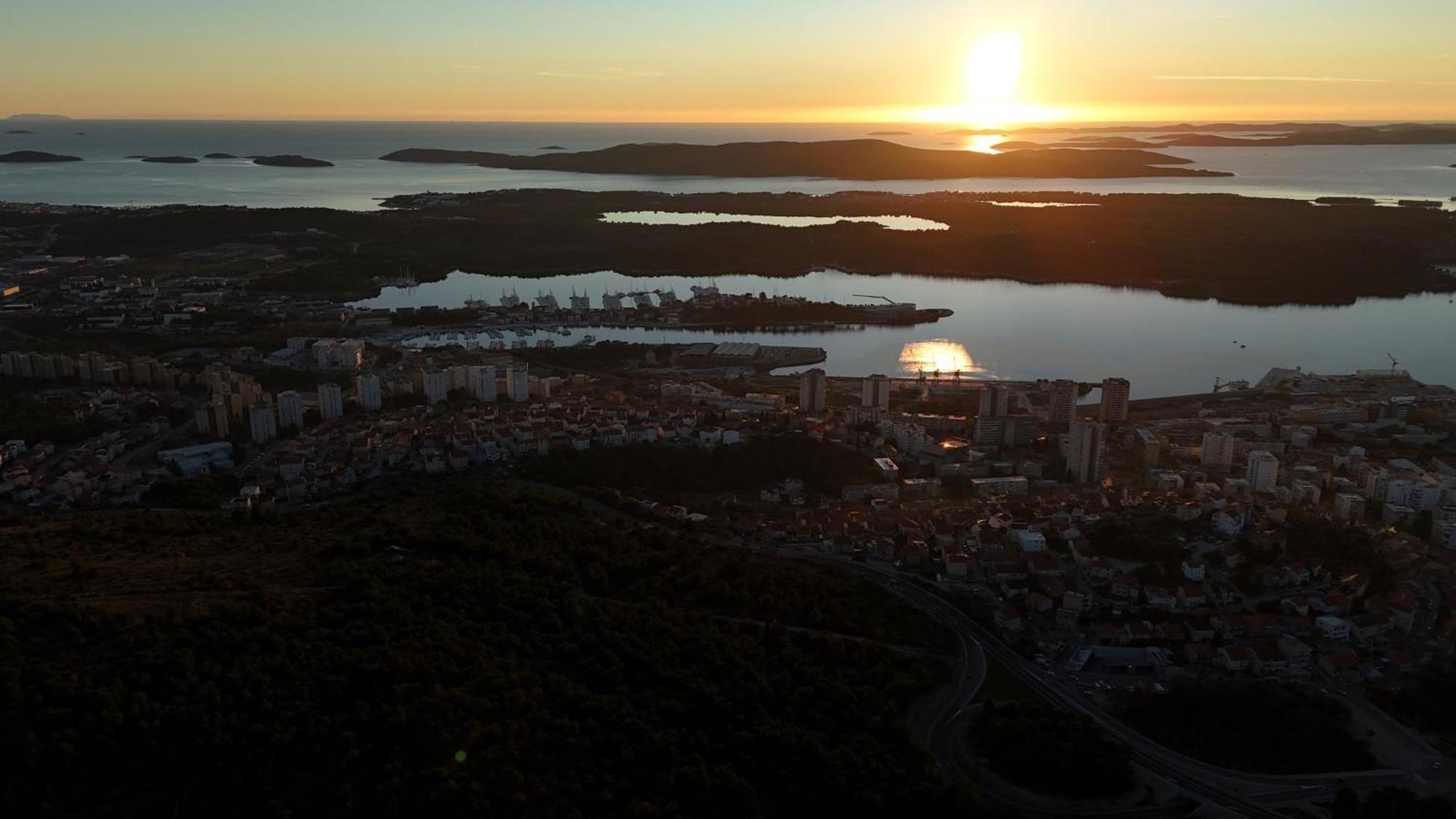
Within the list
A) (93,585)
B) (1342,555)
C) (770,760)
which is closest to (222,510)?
(93,585)

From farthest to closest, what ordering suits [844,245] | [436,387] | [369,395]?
[844,245] → [436,387] → [369,395]

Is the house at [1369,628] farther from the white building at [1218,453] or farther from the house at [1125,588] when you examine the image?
the white building at [1218,453]

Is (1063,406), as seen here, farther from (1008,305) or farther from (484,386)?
(1008,305)

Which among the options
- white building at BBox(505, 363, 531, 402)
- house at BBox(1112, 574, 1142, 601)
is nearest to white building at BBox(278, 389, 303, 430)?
white building at BBox(505, 363, 531, 402)

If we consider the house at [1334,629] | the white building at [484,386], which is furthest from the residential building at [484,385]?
the house at [1334,629]

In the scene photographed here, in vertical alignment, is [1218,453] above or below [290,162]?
below

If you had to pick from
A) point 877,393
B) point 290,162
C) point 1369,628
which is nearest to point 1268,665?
point 1369,628

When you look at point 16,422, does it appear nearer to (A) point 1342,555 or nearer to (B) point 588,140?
(A) point 1342,555

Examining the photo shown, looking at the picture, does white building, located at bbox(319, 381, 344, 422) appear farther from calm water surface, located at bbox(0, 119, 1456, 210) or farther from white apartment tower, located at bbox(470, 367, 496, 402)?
calm water surface, located at bbox(0, 119, 1456, 210)
